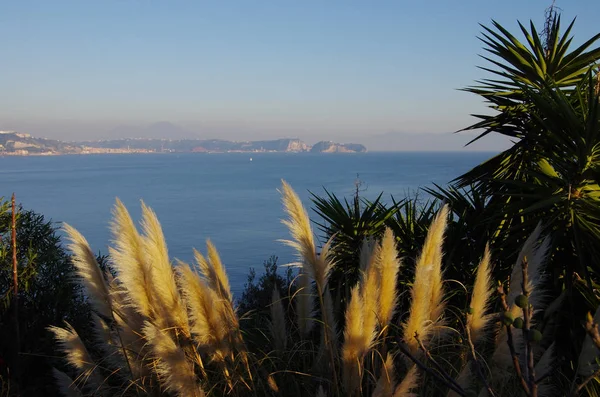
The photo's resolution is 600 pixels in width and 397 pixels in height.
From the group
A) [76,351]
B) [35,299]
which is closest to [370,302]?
[76,351]

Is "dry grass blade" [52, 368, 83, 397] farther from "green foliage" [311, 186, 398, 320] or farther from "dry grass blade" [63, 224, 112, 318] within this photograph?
"green foliage" [311, 186, 398, 320]

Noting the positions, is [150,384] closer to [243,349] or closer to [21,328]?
[243,349]

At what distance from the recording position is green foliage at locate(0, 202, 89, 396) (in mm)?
4129

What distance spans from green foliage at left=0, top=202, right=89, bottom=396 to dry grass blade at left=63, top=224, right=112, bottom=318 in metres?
1.41

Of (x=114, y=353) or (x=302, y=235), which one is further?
(x=114, y=353)

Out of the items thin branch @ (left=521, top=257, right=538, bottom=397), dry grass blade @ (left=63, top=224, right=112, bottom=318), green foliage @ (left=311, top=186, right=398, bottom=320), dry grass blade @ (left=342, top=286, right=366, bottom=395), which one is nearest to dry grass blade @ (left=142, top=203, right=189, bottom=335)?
dry grass blade @ (left=63, top=224, right=112, bottom=318)

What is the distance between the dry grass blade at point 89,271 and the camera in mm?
2855

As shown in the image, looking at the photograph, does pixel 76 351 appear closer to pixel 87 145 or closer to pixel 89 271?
pixel 89 271

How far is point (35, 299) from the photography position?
15.1ft

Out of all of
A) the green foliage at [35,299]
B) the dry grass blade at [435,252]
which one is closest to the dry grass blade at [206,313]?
the dry grass blade at [435,252]

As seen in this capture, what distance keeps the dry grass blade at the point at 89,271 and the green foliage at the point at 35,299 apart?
141 cm

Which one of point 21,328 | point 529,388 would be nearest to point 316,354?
point 529,388

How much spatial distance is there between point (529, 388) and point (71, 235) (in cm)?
224

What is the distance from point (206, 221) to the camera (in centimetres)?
3033
